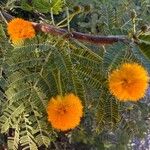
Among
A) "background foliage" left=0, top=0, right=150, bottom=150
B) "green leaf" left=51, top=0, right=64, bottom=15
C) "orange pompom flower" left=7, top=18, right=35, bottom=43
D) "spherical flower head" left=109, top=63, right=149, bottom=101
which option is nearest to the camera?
"spherical flower head" left=109, top=63, right=149, bottom=101

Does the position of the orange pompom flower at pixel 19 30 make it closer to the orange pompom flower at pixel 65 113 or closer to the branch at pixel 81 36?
the branch at pixel 81 36

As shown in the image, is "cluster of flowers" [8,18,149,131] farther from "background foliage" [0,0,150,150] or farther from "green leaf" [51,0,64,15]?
"green leaf" [51,0,64,15]

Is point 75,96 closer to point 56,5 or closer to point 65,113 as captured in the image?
point 65,113

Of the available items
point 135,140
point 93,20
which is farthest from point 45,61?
point 135,140

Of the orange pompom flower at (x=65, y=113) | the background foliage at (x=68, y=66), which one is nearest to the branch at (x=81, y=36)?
the background foliage at (x=68, y=66)

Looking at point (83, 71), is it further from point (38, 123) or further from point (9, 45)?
point (38, 123)

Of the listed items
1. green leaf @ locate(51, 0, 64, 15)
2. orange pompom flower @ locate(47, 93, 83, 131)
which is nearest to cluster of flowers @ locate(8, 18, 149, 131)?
orange pompom flower @ locate(47, 93, 83, 131)

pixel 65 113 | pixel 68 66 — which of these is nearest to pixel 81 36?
pixel 68 66
